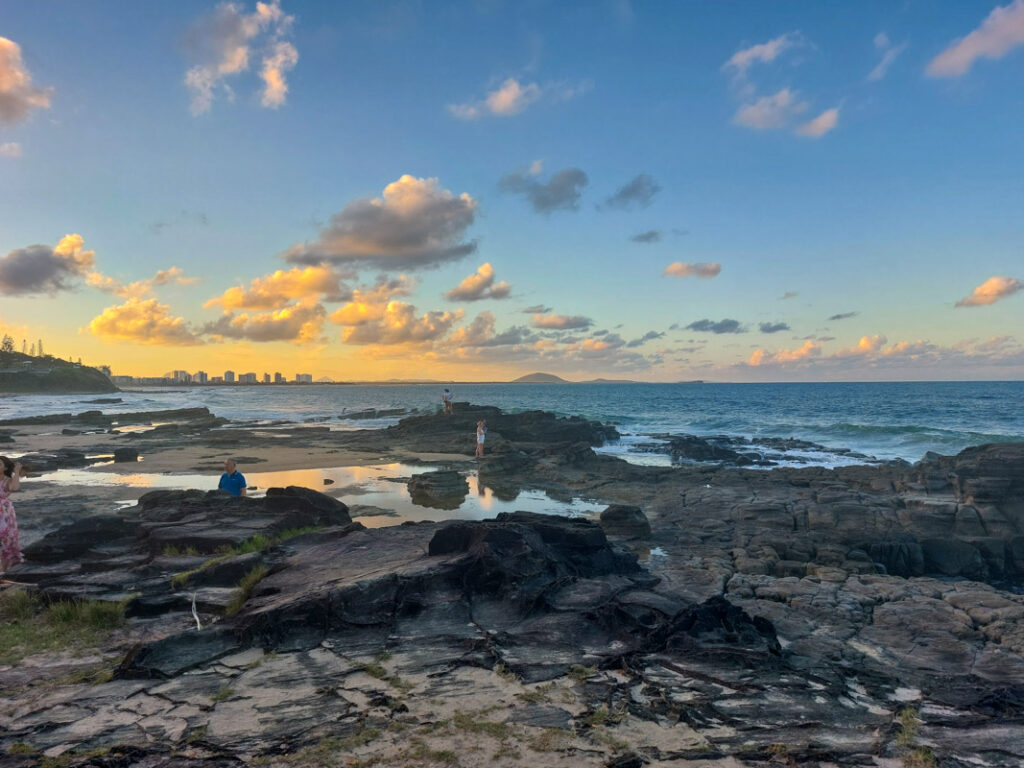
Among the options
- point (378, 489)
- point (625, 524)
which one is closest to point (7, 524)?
point (625, 524)

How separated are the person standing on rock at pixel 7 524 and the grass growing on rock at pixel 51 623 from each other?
1728 mm

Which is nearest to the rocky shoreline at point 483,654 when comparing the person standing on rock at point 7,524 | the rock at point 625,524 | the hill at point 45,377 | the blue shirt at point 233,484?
the person standing on rock at point 7,524

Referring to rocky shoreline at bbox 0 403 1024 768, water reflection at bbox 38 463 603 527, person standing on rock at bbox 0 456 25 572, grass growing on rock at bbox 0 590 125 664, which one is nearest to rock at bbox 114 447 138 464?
water reflection at bbox 38 463 603 527

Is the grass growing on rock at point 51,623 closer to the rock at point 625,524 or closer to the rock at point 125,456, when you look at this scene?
the rock at point 625,524

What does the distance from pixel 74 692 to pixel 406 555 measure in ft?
13.4

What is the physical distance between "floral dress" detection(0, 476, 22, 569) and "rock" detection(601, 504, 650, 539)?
36.6ft

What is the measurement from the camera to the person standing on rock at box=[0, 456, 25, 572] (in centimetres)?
929

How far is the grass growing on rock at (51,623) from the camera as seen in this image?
6.61m

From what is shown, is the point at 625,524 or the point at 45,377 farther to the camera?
the point at 45,377

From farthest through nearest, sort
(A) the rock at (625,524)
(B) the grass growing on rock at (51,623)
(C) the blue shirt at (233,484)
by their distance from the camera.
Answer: (A) the rock at (625,524) < (C) the blue shirt at (233,484) < (B) the grass growing on rock at (51,623)

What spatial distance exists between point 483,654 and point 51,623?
5.30 m

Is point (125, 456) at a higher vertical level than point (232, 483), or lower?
lower

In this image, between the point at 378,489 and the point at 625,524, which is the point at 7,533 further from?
the point at 378,489

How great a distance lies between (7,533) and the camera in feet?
30.9
